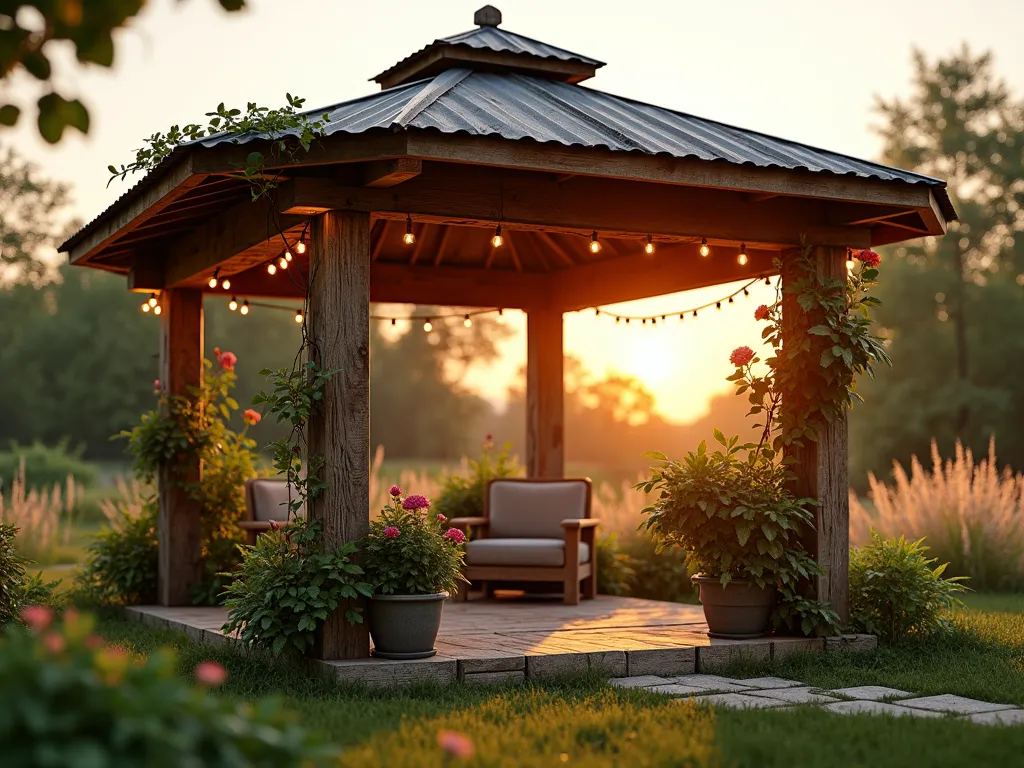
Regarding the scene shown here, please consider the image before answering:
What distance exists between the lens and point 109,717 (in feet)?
8.61

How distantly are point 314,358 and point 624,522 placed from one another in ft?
17.4

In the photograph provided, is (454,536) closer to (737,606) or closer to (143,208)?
(737,606)

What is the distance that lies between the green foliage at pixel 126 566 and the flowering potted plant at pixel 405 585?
141 inches

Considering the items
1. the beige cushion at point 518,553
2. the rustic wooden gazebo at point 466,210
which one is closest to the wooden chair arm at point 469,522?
the beige cushion at point 518,553

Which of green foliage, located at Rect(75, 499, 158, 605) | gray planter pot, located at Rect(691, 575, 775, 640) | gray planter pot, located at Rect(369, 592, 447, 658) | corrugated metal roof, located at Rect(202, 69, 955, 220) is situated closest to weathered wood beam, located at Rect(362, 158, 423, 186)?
corrugated metal roof, located at Rect(202, 69, 955, 220)

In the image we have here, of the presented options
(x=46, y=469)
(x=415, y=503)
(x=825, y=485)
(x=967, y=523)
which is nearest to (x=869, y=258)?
(x=825, y=485)

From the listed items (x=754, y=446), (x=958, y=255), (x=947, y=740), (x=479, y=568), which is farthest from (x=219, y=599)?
(x=958, y=255)

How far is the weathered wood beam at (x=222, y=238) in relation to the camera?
6.45 m

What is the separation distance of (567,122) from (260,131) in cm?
172

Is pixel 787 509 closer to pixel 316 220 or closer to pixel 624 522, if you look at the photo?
pixel 316 220

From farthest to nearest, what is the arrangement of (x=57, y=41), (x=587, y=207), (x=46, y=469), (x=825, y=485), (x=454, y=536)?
(x=46, y=469), (x=825, y=485), (x=587, y=207), (x=454, y=536), (x=57, y=41)

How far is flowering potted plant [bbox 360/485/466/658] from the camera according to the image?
588cm

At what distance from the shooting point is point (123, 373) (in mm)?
32719

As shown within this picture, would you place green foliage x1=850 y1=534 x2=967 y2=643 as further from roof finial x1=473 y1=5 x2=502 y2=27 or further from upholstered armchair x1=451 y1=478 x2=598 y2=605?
roof finial x1=473 y1=5 x2=502 y2=27
